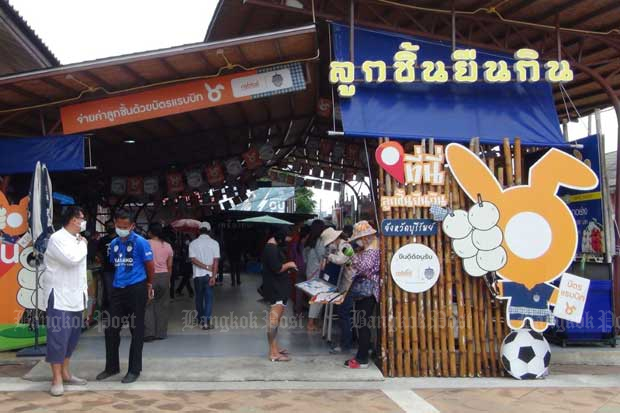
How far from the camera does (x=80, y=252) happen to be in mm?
5695

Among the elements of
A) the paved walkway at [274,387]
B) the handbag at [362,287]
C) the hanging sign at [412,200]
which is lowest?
the paved walkway at [274,387]

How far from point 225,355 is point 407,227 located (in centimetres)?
275

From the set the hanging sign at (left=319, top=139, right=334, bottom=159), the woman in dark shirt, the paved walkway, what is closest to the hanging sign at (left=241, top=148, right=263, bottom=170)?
the hanging sign at (left=319, top=139, right=334, bottom=159)

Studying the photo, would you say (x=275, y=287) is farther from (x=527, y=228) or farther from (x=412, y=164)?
(x=527, y=228)

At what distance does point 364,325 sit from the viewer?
646 centimetres

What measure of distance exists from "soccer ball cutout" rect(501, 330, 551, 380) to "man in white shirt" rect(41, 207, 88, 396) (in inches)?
184

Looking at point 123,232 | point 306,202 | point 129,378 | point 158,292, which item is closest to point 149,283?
point 123,232

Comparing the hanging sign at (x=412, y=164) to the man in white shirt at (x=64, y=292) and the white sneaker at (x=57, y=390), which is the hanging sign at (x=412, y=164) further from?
the white sneaker at (x=57, y=390)

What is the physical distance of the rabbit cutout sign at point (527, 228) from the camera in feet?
21.1

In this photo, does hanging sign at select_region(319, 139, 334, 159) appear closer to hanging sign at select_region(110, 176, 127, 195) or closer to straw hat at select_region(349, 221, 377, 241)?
hanging sign at select_region(110, 176, 127, 195)

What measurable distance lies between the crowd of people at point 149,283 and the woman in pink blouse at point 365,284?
1 cm

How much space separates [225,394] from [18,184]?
523cm

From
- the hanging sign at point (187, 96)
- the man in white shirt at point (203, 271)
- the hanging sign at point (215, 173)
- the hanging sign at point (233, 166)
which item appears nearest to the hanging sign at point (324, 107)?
the hanging sign at point (187, 96)

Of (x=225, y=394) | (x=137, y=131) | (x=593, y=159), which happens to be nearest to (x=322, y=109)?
(x=137, y=131)
